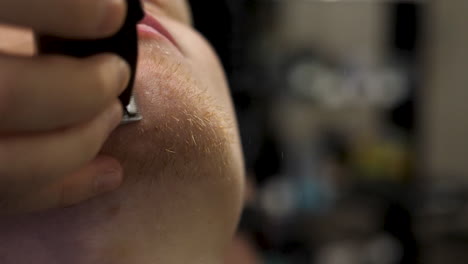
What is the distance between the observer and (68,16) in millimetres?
312

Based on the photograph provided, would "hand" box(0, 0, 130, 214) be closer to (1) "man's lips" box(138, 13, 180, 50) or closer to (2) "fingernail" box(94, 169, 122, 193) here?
(2) "fingernail" box(94, 169, 122, 193)

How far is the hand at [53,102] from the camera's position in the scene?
31 cm

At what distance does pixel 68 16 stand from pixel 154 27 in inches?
12.1

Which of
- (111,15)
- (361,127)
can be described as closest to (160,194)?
(111,15)

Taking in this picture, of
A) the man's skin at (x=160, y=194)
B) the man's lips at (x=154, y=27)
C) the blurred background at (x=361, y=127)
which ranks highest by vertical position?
the man's lips at (x=154, y=27)

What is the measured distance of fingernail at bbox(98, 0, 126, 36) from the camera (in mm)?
323

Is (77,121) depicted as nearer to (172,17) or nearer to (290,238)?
(172,17)

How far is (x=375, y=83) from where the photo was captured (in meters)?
2.86

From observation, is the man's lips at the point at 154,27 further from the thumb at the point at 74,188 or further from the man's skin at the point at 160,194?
the thumb at the point at 74,188

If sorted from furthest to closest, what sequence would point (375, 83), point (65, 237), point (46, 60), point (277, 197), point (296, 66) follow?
point (375, 83) < point (296, 66) < point (277, 197) < point (65, 237) < point (46, 60)

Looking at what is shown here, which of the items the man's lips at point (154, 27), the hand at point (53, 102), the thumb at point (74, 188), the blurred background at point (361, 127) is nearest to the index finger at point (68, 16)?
the hand at point (53, 102)

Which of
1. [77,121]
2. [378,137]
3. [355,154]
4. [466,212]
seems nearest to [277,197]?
[355,154]

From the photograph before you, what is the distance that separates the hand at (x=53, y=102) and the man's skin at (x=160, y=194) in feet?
0.42

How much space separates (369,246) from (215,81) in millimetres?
2372
